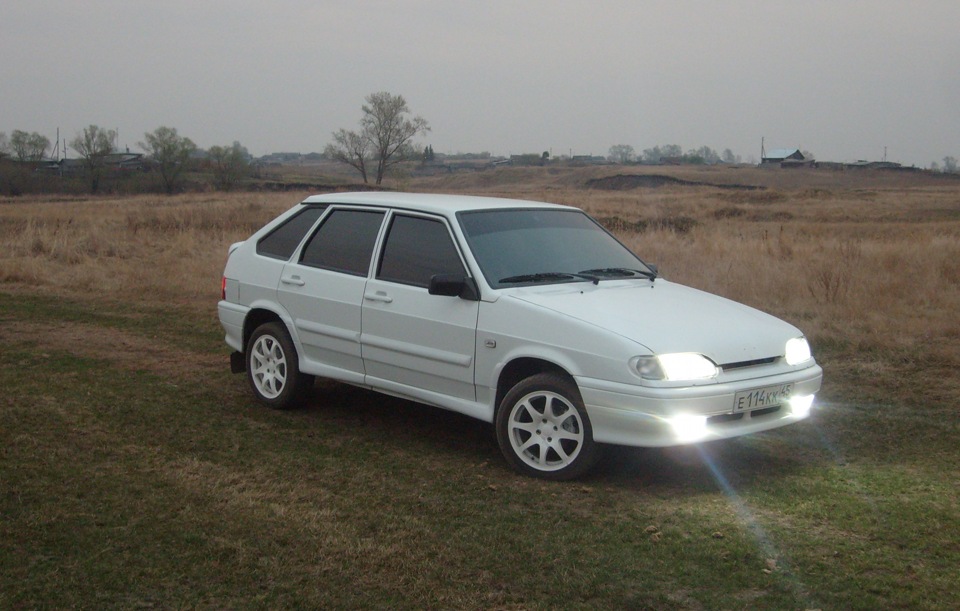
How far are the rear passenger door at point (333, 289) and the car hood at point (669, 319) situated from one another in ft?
4.45

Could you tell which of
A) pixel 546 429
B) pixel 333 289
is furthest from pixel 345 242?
pixel 546 429

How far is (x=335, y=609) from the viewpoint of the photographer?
12.2 feet

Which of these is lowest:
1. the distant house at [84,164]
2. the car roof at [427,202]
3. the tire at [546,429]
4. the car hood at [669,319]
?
the tire at [546,429]

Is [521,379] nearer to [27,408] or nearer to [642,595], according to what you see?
[642,595]

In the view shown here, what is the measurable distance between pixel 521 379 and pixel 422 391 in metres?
0.75

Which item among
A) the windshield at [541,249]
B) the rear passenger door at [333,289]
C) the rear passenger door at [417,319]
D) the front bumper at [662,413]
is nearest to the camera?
the front bumper at [662,413]

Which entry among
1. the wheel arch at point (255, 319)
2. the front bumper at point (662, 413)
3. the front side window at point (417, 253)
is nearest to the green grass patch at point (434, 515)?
the front bumper at point (662, 413)

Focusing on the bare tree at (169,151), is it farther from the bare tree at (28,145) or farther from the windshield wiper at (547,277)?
the windshield wiper at (547,277)

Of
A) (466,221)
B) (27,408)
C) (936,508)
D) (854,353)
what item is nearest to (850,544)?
(936,508)

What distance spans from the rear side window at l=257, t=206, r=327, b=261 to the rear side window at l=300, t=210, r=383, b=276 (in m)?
0.15

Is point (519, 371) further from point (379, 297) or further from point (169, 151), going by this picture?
point (169, 151)

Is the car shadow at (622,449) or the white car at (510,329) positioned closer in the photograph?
the white car at (510,329)

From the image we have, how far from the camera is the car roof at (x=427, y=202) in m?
6.34

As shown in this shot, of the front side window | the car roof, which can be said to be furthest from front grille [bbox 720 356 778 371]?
the car roof
